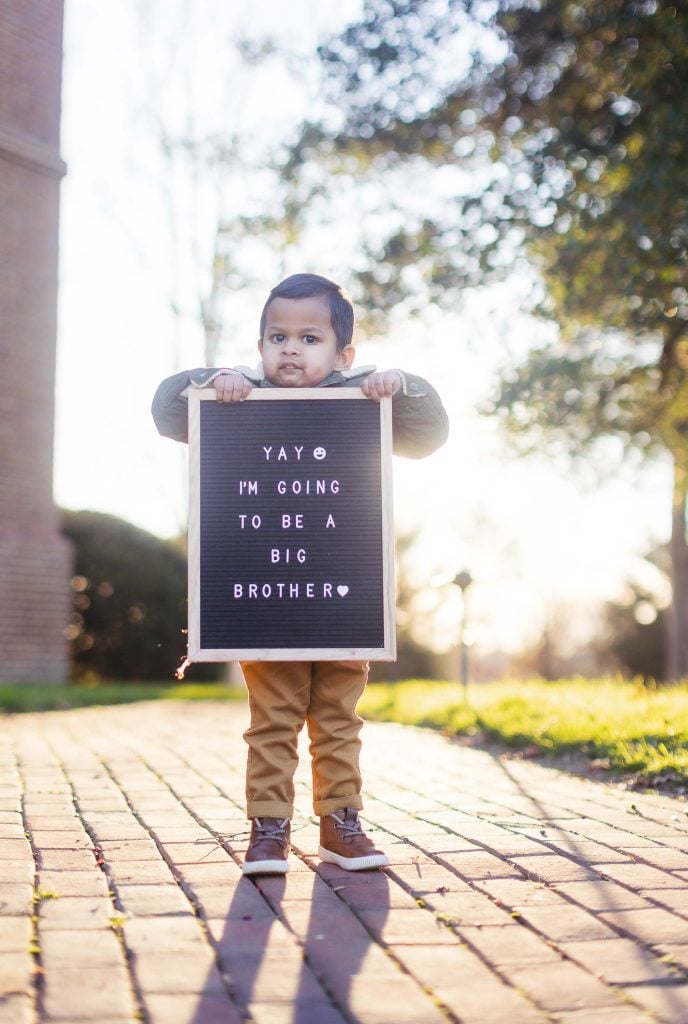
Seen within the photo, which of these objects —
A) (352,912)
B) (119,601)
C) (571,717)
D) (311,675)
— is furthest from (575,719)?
(119,601)

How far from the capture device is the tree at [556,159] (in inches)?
359

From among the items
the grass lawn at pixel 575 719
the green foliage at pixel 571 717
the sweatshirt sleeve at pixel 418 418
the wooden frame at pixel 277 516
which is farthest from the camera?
the green foliage at pixel 571 717

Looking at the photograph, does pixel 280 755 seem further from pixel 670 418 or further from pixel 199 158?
pixel 199 158

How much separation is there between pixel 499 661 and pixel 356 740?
49.9 metres

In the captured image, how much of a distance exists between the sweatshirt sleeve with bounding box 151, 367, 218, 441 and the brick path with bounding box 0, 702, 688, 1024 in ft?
4.26

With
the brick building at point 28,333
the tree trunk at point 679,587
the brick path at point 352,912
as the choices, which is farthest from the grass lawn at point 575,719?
the tree trunk at point 679,587

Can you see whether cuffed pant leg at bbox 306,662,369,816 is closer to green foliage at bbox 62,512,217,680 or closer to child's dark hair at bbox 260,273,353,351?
child's dark hair at bbox 260,273,353,351

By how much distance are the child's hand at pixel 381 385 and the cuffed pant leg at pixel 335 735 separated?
2.68 ft

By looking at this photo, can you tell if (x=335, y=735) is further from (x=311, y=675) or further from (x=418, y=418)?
(x=418, y=418)

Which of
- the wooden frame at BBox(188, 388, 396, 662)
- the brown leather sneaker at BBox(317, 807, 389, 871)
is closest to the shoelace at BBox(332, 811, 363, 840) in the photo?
the brown leather sneaker at BBox(317, 807, 389, 871)

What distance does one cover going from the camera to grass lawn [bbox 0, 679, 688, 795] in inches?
213

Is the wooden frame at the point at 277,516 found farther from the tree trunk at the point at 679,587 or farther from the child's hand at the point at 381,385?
the tree trunk at the point at 679,587

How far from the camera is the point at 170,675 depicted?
1686 centimetres

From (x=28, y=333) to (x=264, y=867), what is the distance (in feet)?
31.8
